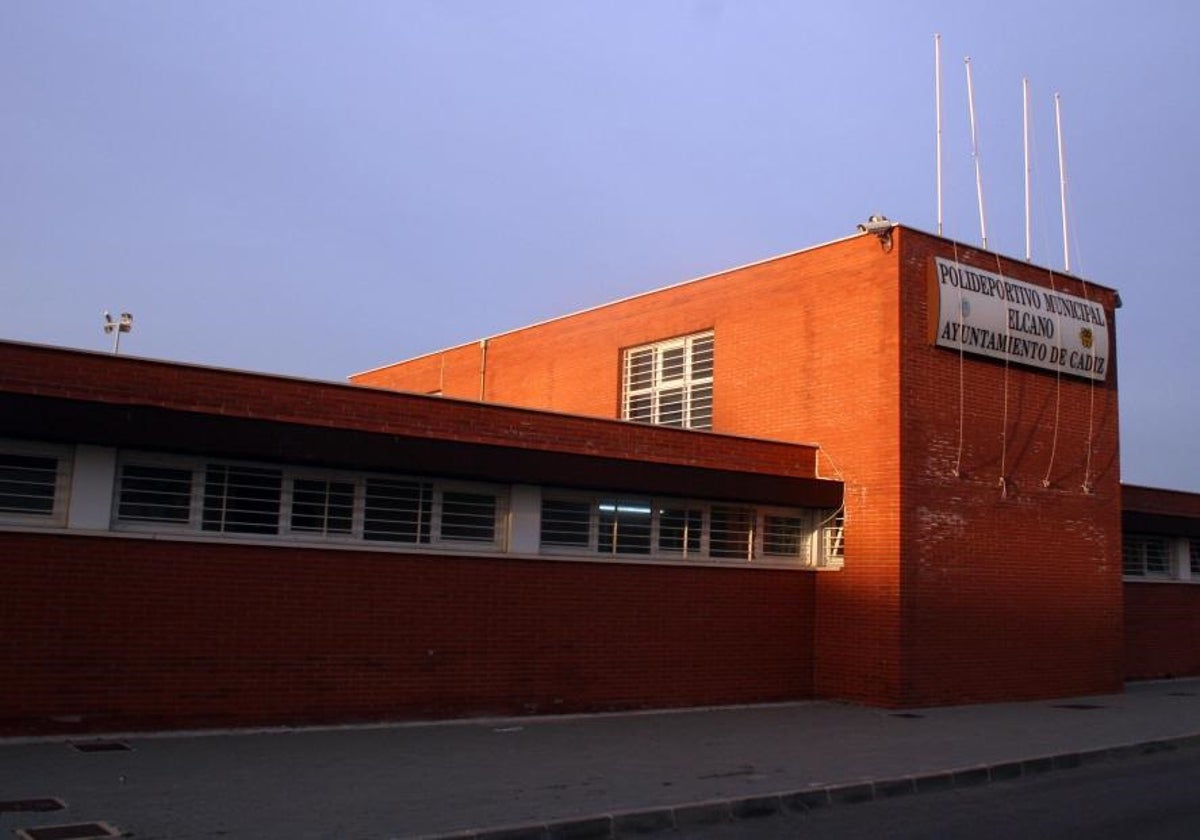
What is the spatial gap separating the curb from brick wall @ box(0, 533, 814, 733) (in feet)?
16.7

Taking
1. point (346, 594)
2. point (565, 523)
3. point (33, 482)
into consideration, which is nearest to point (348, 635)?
point (346, 594)

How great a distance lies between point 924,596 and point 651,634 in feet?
13.2

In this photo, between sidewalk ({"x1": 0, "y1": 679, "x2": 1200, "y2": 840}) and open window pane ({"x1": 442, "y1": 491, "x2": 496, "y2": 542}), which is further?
open window pane ({"x1": 442, "y1": 491, "x2": 496, "y2": 542})

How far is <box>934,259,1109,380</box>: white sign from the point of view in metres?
17.8

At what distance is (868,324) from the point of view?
1761 cm

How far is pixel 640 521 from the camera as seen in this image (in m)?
16.3

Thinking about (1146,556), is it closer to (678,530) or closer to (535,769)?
(678,530)

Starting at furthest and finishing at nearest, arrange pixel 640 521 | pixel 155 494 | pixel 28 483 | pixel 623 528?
pixel 640 521 → pixel 623 528 → pixel 155 494 → pixel 28 483

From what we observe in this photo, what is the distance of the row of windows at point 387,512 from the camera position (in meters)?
12.4

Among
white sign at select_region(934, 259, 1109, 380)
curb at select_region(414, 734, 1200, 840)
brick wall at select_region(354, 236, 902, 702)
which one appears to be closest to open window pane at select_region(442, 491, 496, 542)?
brick wall at select_region(354, 236, 902, 702)

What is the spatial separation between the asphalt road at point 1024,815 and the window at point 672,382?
32.1ft

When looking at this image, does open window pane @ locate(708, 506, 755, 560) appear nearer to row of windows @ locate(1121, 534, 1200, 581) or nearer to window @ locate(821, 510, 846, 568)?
window @ locate(821, 510, 846, 568)

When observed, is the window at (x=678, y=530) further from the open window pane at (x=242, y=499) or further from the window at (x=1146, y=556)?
the window at (x=1146, y=556)

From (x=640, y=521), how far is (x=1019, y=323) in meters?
6.86
